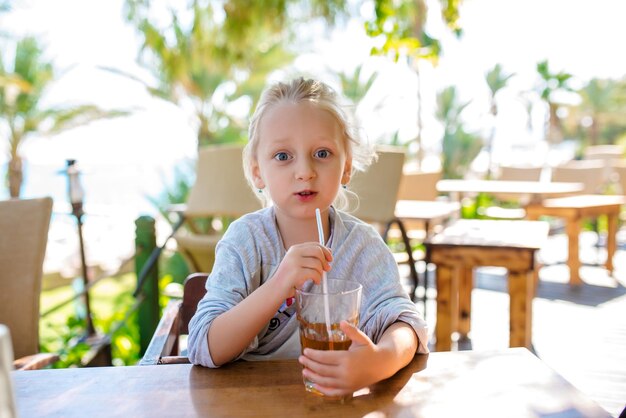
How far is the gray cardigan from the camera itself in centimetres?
109

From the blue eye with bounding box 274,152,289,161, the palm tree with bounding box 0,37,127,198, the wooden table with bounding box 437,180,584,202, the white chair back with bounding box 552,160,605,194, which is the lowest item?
the wooden table with bounding box 437,180,584,202

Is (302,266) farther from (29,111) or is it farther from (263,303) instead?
(29,111)

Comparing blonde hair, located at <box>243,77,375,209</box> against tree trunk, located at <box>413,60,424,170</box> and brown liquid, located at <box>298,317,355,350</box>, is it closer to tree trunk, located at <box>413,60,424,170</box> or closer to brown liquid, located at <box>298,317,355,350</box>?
brown liquid, located at <box>298,317,355,350</box>

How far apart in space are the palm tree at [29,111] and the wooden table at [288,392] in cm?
1378

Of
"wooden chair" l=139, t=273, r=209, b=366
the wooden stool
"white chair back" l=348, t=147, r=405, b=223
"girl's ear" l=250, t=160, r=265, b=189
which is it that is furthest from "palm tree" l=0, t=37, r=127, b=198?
"girl's ear" l=250, t=160, r=265, b=189

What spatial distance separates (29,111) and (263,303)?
48.5 feet

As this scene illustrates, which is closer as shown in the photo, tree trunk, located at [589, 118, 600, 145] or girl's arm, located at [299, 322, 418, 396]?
girl's arm, located at [299, 322, 418, 396]

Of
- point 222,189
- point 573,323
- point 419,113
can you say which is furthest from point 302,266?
point 419,113

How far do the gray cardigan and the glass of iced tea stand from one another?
0.23 m

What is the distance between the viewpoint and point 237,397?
0.85 m

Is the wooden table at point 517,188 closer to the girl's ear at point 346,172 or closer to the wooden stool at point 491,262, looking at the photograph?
the wooden stool at point 491,262

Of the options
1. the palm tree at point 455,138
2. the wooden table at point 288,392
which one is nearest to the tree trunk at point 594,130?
the palm tree at point 455,138

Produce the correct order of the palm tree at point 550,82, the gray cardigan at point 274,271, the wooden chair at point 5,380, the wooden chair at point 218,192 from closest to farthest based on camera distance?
1. the wooden chair at point 5,380
2. the gray cardigan at point 274,271
3. the wooden chair at point 218,192
4. the palm tree at point 550,82

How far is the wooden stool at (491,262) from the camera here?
9.86 ft
